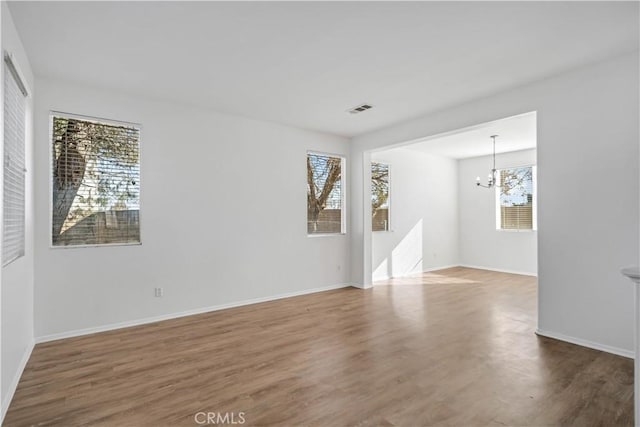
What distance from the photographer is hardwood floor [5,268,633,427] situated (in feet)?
7.09

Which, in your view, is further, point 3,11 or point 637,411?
point 3,11

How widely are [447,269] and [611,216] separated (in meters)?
5.13

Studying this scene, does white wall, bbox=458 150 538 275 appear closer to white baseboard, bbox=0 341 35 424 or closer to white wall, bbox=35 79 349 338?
white wall, bbox=35 79 349 338

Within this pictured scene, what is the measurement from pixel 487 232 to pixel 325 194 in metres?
4.40

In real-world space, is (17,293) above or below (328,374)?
above

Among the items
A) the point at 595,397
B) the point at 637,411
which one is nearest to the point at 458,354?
the point at 595,397

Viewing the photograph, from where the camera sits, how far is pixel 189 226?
14.5ft

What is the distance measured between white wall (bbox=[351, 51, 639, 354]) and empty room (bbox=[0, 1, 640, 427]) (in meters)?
0.02

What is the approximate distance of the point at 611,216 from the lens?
122 inches

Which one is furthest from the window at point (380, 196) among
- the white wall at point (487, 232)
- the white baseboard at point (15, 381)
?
the white baseboard at point (15, 381)

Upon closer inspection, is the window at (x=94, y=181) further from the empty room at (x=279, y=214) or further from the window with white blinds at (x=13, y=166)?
the window with white blinds at (x=13, y=166)

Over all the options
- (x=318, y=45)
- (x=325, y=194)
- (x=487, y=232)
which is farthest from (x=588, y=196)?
(x=487, y=232)

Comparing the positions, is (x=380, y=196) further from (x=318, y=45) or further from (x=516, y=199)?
(x=318, y=45)

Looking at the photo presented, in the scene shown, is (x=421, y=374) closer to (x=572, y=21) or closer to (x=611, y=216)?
(x=611, y=216)
